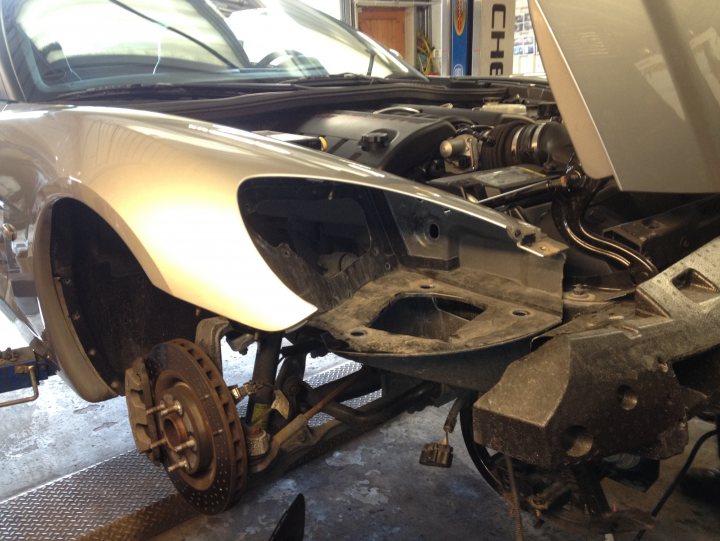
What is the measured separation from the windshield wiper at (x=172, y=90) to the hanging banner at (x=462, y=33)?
4.09 m

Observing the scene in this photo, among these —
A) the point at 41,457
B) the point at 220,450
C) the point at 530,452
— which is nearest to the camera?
the point at 530,452

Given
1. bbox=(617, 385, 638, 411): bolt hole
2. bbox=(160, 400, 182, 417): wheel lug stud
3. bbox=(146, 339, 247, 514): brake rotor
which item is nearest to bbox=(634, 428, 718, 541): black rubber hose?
bbox=(617, 385, 638, 411): bolt hole

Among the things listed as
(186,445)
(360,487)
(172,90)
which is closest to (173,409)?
(186,445)

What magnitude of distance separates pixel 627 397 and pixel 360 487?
1.44m

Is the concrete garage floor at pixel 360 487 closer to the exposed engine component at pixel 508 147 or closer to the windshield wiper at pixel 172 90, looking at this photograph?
the exposed engine component at pixel 508 147

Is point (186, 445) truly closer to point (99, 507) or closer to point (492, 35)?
point (99, 507)

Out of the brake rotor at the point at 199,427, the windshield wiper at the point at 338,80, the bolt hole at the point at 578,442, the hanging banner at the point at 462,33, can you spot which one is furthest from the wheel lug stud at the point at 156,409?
the hanging banner at the point at 462,33

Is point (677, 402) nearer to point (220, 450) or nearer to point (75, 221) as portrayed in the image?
point (220, 450)

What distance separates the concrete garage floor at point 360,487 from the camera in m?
1.98

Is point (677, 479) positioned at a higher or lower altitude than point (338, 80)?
lower

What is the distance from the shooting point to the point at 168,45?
1.98m

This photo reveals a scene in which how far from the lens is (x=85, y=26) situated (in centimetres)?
183

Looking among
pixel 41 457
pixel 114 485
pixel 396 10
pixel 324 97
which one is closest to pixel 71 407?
pixel 41 457

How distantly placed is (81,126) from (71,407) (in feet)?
6.45
